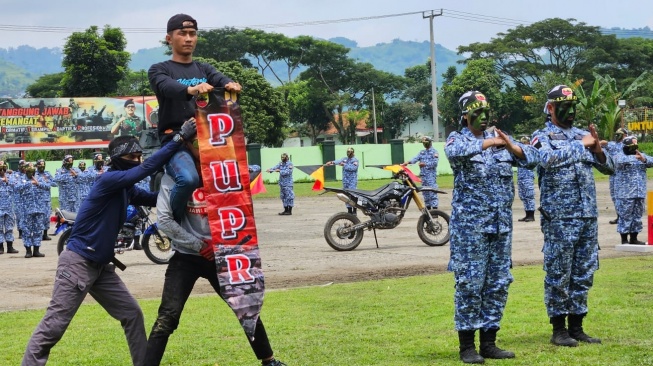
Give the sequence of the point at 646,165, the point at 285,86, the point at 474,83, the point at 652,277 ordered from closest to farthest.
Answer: the point at 652,277 → the point at 646,165 → the point at 474,83 → the point at 285,86

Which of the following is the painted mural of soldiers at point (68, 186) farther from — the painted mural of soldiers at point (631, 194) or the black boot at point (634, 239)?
the black boot at point (634, 239)

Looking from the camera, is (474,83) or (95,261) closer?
(95,261)

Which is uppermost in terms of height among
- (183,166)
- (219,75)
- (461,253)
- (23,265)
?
(219,75)

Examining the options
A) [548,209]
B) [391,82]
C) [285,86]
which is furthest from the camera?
[391,82]

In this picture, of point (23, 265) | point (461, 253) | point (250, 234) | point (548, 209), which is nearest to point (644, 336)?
point (548, 209)

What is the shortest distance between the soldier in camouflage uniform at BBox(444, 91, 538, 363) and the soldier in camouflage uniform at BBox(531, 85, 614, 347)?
1.39ft

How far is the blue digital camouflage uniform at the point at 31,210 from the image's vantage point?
67.8ft

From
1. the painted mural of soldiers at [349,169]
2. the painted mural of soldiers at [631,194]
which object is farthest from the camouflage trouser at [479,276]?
the painted mural of soldiers at [349,169]

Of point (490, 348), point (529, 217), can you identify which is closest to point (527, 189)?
point (529, 217)

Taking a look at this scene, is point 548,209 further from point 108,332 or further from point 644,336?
point 108,332

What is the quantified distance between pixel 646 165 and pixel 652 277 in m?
5.63

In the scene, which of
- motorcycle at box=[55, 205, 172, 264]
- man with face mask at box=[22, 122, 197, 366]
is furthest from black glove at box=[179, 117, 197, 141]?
motorcycle at box=[55, 205, 172, 264]

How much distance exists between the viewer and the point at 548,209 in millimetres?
8297

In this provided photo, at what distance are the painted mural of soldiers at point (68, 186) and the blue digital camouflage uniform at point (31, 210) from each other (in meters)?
3.45
